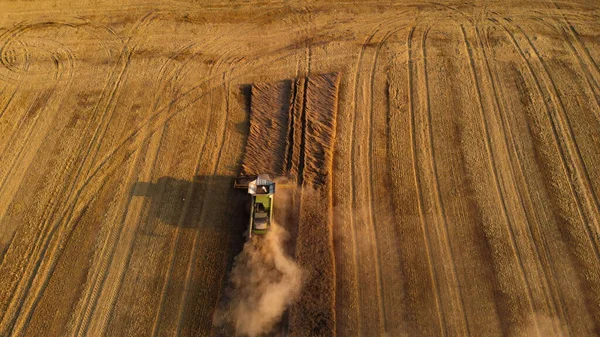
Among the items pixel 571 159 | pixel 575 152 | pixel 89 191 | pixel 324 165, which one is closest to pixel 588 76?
pixel 575 152

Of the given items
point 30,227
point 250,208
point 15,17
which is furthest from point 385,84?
point 15,17

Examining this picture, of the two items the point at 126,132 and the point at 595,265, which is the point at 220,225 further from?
the point at 595,265

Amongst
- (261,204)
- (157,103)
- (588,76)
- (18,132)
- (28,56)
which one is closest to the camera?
(261,204)

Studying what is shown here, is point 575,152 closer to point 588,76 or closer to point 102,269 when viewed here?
point 588,76

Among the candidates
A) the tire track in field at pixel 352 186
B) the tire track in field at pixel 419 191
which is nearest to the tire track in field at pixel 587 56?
the tire track in field at pixel 419 191

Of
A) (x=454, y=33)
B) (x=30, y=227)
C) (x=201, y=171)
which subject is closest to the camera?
(x=30, y=227)

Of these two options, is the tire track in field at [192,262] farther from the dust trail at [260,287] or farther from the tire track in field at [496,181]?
the tire track in field at [496,181]
